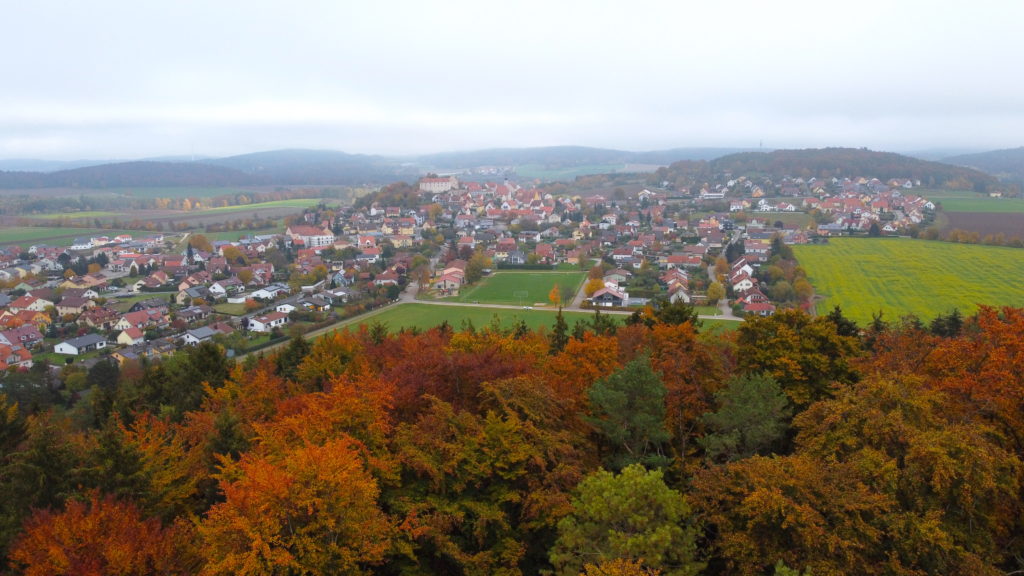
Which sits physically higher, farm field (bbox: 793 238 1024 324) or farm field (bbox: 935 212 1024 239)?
farm field (bbox: 935 212 1024 239)

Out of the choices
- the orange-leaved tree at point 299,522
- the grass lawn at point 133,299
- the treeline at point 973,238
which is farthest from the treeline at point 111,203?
the treeline at point 973,238

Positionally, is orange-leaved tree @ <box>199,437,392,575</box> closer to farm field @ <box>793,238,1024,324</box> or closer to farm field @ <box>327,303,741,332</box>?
farm field @ <box>327,303,741,332</box>

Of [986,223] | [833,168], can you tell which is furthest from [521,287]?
[833,168]

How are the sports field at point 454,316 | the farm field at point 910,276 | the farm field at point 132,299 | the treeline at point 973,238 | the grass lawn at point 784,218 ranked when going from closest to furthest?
1. the farm field at point 910,276
2. the sports field at point 454,316
3. the farm field at point 132,299
4. the treeline at point 973,238
5. the grass lawn at point 784,218

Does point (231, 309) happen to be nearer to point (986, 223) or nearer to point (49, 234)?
point (49, 234)

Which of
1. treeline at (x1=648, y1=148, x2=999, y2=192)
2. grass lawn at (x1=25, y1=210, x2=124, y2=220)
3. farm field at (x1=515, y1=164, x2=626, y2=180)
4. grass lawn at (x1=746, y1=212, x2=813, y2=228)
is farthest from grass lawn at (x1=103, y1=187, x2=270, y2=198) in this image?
grass lawn at (x1=746, y1=212, x2=813, y2=228)

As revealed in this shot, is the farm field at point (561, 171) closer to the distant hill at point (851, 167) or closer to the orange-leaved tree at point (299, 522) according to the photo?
the distant hill at point (851, 167)
